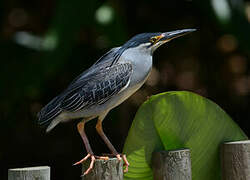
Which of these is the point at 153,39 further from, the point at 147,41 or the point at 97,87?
the point at 97,87

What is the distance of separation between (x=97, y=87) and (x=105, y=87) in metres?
0.04

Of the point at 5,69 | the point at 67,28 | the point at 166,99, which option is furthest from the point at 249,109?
the point at 166,99

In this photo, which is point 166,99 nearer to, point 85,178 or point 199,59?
point 85,178

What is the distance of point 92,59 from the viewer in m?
4.66

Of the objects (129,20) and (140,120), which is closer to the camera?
(140,120)

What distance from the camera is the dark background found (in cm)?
412

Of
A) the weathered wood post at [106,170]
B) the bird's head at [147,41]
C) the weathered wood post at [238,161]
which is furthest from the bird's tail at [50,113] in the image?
the weathered wood post at [238,161]

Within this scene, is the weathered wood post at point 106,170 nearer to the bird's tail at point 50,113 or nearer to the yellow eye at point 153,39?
the bird's tail at point 50,113

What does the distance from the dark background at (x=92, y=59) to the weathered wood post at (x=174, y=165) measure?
1.94 metres

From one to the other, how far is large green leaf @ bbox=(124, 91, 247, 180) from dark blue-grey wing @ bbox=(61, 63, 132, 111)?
0.18 meters

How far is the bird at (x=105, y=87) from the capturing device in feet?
7.75

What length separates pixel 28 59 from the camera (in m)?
4.56

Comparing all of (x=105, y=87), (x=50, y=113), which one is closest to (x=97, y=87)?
(x=105, y=87)

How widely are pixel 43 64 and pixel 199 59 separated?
2220 millimetres
